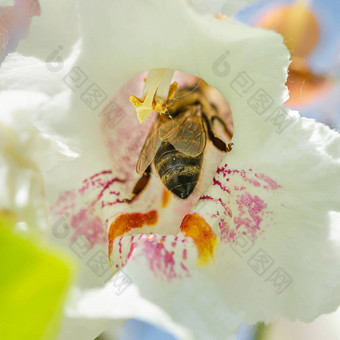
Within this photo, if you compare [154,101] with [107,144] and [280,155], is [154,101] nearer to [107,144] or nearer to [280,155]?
[107,144]

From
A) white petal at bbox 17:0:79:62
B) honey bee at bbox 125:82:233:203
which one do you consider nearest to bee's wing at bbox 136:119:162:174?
honey bee at bbox 125:82:233:203

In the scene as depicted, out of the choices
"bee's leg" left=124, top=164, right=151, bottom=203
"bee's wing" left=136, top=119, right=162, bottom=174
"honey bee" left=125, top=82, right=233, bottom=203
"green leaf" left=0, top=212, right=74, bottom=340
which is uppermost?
"green leaf" left=0, top=212, right=74, bottom=340

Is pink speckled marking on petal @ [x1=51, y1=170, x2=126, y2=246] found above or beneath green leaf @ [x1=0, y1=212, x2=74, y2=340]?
beneath

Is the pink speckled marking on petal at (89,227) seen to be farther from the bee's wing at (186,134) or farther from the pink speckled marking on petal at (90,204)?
the bee's wing at (186,134)

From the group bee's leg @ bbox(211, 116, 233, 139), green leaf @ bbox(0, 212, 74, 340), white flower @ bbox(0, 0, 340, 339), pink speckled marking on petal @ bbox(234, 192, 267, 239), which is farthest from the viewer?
bee's leg @ bbox(211, 116, 233, 139)

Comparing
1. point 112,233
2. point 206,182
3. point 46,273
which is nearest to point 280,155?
point 206,182

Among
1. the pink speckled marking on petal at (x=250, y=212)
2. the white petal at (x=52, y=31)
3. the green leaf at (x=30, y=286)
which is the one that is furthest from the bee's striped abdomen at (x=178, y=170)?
the green leaf at (x=30, y=286)

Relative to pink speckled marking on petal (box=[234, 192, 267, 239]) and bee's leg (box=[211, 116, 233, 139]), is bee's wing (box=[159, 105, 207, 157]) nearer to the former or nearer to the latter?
bee's leg (box=[211, 116, 233, 139])
